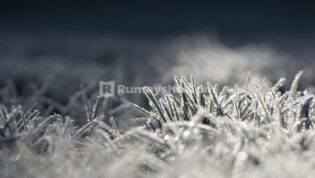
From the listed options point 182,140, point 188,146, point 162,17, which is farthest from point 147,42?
point 188,146

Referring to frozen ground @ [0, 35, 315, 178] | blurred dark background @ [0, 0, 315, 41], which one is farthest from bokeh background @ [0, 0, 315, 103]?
frozen ground @ [0, 35, 315, 178]

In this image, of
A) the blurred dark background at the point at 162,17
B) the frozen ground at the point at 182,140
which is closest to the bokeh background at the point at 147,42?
the blurred dark background at the point at 162,17

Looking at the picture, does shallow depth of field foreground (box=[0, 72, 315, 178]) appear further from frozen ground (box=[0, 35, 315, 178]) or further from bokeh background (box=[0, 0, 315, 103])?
bokeh background (box=[0, 0, 315, 103])

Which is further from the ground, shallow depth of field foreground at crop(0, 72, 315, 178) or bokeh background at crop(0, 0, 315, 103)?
shallow depth of field foreground at crop(0, 72, 315, 178)

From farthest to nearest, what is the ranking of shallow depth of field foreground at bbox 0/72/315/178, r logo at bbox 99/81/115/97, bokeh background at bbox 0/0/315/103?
bokeh background at bbox 0/0/315/103 < r logo at bbox 99/81/115/97 < shallow depth of field foreground at bbox 0/72/315/178

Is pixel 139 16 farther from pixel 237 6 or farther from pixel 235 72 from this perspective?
pixel 235 72

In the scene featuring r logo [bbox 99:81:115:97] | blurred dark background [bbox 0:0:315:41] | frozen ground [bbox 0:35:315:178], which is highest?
frozen ground [bbox 0:35:315:178]

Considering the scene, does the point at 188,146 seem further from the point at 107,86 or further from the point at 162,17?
the point at 162,17

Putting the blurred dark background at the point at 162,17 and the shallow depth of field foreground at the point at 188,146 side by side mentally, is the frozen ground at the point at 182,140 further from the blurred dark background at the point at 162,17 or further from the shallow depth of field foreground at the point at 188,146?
the blurred dark background at the point at 162,17
